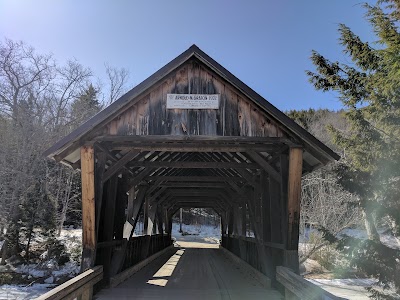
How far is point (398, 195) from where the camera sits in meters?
7.06

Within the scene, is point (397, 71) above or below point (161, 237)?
above

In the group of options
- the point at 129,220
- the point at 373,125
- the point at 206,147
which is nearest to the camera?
the point at 206,147

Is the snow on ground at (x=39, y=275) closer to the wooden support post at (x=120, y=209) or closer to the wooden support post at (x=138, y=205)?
the wooden support post at (x=138, y=205)

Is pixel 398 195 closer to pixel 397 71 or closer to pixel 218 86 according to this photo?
pixel 397 71

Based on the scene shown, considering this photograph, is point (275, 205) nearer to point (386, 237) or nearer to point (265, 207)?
point (265, 207)

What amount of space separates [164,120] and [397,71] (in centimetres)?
411

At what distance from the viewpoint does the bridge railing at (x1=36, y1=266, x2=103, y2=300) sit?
11.2ft

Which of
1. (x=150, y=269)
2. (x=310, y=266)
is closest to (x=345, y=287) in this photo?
(x=310, y=266)

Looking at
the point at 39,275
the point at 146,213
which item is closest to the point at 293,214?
the point at 146,213

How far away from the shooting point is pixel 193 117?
5.77m

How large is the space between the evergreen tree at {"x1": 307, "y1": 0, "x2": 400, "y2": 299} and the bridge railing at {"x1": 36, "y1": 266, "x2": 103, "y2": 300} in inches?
183

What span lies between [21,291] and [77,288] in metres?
9.66

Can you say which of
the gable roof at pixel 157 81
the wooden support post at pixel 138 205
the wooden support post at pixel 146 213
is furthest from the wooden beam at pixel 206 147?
the wooden support post at pixel 146 213

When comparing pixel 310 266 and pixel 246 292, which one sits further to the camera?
pixel 310 266
